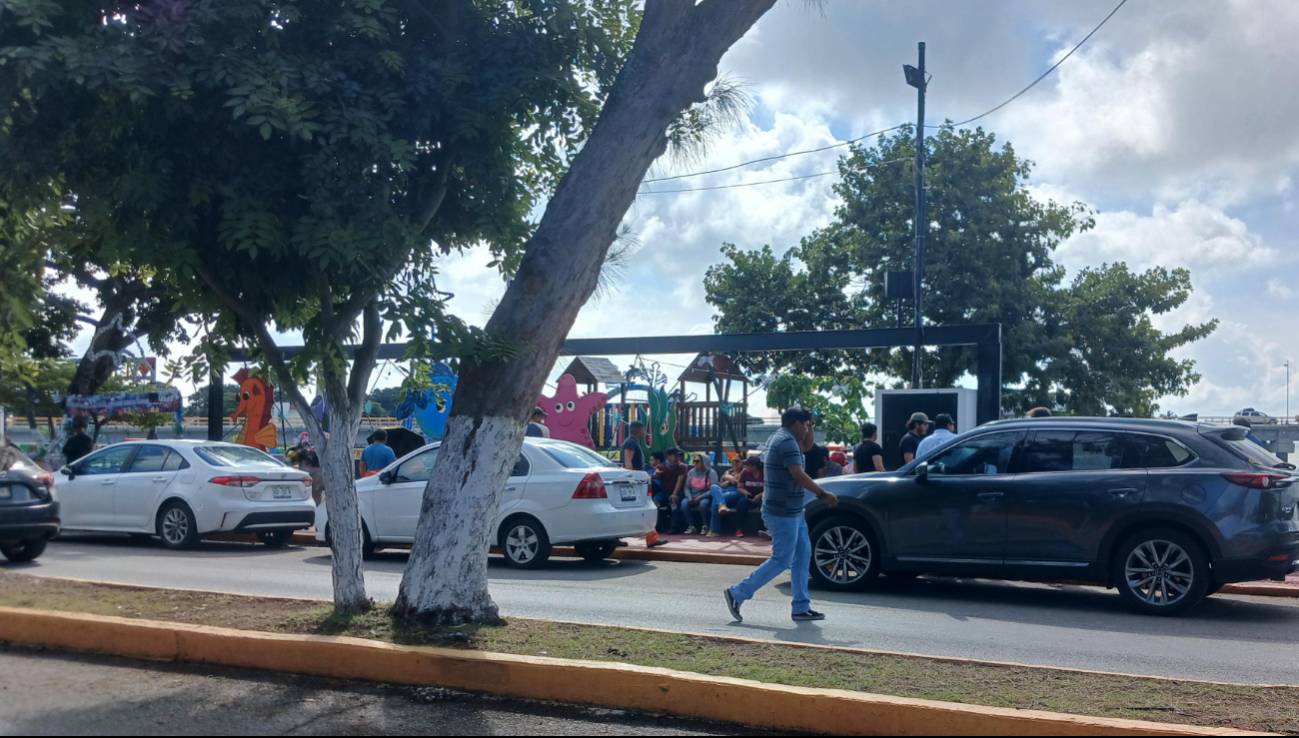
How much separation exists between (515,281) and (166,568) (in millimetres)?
7222

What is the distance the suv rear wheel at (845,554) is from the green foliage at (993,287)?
18.0 meters

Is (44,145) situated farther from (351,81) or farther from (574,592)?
(574,592)

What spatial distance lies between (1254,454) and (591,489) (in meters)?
6.49

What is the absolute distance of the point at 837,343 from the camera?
57.7 ft

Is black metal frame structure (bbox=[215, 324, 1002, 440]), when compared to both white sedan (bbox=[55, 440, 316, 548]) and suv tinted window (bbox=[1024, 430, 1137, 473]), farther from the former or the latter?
suv tinted window (bbox=[1024, 430, 1137, 473])

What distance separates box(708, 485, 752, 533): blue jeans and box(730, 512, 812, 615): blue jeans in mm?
6688

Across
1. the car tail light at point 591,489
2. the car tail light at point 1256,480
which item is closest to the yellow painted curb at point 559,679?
the car tail light at point 1256,480

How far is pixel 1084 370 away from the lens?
28.3m

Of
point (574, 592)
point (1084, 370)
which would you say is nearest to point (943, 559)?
point (574, 592)

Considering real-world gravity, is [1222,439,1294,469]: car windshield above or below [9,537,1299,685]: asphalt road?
above

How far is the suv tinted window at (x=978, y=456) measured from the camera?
403 inches

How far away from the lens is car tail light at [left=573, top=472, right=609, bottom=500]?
40.0ft

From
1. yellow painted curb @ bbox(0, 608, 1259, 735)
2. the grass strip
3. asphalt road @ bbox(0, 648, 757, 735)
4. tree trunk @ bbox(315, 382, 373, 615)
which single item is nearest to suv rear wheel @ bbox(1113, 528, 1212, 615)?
the grass strip

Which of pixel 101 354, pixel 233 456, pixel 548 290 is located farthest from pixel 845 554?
pixel 101 354
